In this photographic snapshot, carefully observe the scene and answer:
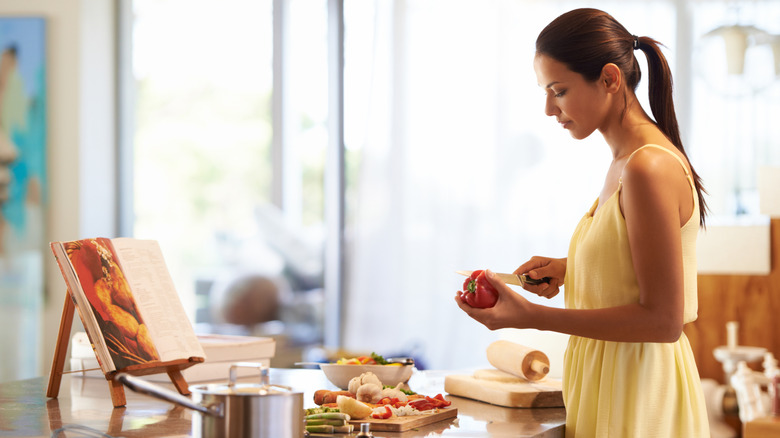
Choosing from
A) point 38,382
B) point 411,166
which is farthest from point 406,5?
point 38,382

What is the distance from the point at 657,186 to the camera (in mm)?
1235

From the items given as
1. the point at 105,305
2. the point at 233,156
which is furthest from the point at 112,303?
the point at 233,156

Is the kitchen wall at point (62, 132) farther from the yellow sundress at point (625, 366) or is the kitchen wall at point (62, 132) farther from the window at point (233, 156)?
the yellow sundress at point (625, 366)

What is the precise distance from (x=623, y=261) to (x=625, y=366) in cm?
17

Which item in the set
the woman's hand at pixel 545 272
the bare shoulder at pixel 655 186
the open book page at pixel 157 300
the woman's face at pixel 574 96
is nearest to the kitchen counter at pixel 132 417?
the open book page at pixel 157 300

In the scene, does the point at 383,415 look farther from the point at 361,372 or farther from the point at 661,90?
the point at 661,90

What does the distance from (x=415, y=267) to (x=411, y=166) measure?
49 cm

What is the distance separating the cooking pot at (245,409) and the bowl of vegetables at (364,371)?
548 millimetres

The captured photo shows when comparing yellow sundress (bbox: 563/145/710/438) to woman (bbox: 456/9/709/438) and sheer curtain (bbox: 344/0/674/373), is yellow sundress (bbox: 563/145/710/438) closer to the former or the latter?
woman (bbox: 456/9/709/438)

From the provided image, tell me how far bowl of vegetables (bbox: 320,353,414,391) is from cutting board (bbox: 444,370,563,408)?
0.10 metres

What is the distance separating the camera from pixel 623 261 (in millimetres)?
1300

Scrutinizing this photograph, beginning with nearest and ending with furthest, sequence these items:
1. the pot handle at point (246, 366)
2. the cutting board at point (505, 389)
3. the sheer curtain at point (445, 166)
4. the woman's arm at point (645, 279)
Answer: the pot handle at point (246, 366), the woman's arm at point (645, 279), the cutting board at point (505, 389), the sheer curtain at point (445, 166)

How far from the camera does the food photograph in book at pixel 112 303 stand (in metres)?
1.46

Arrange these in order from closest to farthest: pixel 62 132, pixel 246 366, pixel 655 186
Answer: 1. pixel 246 366
2. pixel 655 186
3. pixel 62 132
